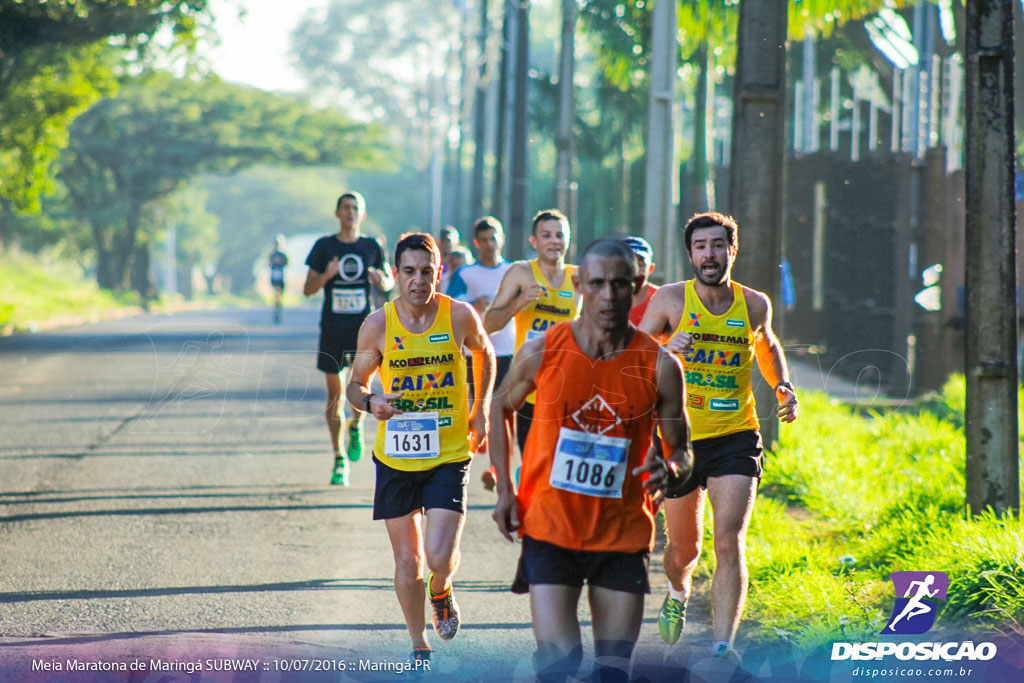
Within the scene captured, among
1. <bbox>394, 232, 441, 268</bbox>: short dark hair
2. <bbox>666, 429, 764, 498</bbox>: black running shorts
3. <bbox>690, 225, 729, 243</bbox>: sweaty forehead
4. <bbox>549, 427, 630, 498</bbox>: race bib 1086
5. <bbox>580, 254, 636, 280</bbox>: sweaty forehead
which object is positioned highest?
<bbox>690, 225, 729, 243</bbox>: sweaty forehead

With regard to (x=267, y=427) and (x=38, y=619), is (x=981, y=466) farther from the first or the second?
(x=267, y=427)

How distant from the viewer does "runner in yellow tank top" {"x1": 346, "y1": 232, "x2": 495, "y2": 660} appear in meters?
5.85

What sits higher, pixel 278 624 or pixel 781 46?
pixel 781 46

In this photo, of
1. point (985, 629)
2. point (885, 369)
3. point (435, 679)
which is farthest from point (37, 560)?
point (885, 369)

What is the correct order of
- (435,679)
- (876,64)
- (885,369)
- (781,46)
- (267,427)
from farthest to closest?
(876,64) < (885,369) < (267,427) < (781,46) < (435,679)

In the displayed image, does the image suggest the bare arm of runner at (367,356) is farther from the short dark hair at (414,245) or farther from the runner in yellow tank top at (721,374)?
the runner in yellow tank top at (721,374)

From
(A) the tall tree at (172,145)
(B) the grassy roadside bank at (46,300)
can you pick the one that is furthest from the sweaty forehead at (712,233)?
(A) the tall tree at (172,145)

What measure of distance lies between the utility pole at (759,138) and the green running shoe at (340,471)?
3207 mm

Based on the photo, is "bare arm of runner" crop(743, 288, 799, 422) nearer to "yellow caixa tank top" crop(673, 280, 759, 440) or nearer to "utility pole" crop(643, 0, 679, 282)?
"yellow caixa tank top" crop(673, 280, 759, 440)

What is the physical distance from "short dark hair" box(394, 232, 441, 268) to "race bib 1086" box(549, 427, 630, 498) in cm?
161

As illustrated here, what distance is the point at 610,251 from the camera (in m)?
4.47

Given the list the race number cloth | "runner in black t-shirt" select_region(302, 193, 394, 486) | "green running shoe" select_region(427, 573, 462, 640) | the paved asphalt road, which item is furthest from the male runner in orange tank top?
the race number cloth

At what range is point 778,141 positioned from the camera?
→ 966 cm

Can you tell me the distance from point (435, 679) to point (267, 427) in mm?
9700
